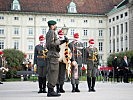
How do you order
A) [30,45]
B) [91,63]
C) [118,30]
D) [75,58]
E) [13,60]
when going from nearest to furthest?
[75,58] < [91,63] < [13,60] < [118,30] < [30,45]

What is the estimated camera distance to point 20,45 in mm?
82375

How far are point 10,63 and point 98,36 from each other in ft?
129

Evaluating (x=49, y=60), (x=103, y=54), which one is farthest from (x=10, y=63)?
(x=103, y=54)

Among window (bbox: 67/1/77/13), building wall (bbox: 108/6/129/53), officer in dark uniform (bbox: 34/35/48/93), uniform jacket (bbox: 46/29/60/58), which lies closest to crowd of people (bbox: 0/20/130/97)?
officer in dark uniform (bbox: 34/35/48/93)

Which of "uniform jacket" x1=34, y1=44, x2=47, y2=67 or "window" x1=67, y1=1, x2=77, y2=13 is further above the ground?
"window" x1=67, y1=1, x2=77, y2=13

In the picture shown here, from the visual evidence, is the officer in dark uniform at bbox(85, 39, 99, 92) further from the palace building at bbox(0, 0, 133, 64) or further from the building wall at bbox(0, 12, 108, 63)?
the building wall at bbox(0, 12, 108, 63)

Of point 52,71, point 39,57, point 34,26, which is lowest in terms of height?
point 52,71

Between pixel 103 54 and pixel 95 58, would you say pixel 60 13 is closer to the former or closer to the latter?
pixel 103 54

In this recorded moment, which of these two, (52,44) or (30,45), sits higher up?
(30,45)

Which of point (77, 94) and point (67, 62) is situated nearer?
point (77, 94)

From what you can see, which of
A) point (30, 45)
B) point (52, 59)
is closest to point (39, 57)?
point (52, 59)

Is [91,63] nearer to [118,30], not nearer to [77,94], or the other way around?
[77,94]

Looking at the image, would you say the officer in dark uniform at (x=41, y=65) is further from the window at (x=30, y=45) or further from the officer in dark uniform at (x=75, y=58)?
the window at (x=30, y=45)

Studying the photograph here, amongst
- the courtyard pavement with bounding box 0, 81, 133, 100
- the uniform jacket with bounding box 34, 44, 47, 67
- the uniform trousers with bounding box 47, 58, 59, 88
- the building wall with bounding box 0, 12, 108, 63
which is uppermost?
the building wall with bounding box 0, 12, 108, 63
